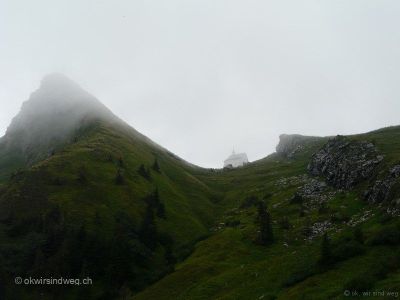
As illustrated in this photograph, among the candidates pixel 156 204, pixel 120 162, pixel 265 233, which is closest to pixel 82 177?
pixel 156 204

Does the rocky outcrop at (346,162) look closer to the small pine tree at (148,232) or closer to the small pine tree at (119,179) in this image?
the small pine tree at (148,232)

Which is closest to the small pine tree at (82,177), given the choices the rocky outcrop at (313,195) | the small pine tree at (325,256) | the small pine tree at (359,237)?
the rocky outcrop at (313,195)

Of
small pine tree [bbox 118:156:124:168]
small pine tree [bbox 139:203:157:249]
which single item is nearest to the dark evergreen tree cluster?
small pine tree [bbox 139:203:157:249]

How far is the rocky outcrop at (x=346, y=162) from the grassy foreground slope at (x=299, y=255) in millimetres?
2474

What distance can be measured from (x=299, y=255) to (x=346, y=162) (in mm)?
46382

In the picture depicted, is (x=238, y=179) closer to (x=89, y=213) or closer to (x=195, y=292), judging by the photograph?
(x=89, y=213)

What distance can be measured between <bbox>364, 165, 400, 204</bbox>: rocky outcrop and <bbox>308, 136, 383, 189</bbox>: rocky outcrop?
1137 cm

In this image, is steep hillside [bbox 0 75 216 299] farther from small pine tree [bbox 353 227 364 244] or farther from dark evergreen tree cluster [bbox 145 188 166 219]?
small pine tree [bbox 353 227 364 244]

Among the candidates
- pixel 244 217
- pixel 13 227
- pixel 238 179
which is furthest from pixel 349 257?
pixel 238 179

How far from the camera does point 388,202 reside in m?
61.9

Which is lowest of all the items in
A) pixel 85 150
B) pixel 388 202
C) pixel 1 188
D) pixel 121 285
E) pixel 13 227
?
pixel 121 285

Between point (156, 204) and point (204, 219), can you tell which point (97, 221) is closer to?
point (156, 204)

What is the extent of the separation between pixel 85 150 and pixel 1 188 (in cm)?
3118

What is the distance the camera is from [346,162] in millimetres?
97625
